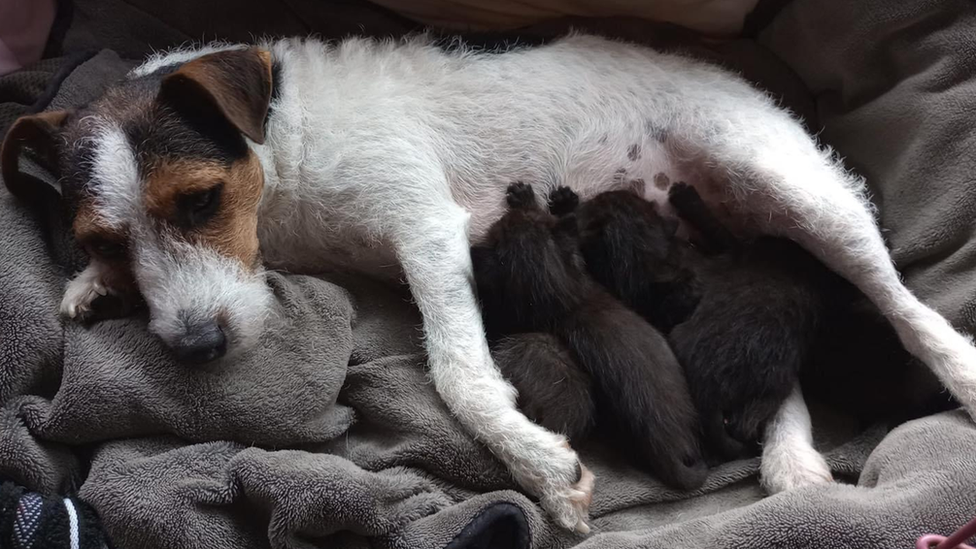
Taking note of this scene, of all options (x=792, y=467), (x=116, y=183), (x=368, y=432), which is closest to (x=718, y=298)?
(x=792, y=467)

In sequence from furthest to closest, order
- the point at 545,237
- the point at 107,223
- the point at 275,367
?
the point at 545,237 → the point at 275,367 → the point at 107,223

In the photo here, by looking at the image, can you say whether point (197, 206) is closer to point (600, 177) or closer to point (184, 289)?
point (184, 289)

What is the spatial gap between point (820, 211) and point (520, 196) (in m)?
0.90

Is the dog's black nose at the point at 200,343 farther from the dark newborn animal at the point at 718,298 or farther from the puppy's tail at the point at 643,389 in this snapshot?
the dark newborn animal at the point at 718,298

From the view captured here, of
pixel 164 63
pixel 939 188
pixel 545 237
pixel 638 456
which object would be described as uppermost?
pixel 939 188

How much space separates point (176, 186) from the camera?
6.37 ft

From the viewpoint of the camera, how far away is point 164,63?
7.66 ft

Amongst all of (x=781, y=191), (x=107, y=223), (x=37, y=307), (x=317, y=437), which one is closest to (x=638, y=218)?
(x=781, y=191)

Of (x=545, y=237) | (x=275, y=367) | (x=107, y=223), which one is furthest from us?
(x=545, y=237)

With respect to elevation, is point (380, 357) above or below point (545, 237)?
below

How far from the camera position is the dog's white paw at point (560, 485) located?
1940mm

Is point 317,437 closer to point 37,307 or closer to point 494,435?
point 494,435

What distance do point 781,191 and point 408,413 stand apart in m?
1.30

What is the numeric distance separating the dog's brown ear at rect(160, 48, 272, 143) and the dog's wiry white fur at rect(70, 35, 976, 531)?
0.22 m
